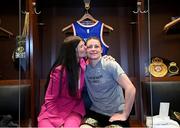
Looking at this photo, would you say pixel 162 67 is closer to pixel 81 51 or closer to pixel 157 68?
pixel 157 68

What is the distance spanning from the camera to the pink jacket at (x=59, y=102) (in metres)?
1.26

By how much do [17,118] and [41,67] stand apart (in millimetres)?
349

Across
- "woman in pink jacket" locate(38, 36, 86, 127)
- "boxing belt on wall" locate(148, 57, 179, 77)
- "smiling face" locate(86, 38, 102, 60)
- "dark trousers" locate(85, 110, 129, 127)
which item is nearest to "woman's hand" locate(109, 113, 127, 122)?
"dark trousers" locate(85, 110, 129, 127)

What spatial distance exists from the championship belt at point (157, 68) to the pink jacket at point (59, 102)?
470mm

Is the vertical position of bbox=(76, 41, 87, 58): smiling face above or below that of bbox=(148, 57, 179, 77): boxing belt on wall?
above

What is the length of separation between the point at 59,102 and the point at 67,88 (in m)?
0.07

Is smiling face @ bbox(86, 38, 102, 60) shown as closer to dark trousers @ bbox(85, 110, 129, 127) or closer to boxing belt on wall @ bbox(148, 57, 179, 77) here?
dark trousers @ bbox(85, 110, 129, 127)

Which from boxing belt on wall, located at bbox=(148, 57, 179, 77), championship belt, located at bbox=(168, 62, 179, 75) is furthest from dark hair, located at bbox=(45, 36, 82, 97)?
championship belt, located at bbox=(168, 62, 179, 75)

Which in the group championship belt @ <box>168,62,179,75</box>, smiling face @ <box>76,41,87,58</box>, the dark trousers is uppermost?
smiling face @ <box>76,41,87,58</box>

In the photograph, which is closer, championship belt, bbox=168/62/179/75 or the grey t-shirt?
the grey t-shirt

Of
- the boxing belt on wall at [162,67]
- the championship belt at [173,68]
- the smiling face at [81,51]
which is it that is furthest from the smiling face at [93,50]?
the championship belt at [173,68]

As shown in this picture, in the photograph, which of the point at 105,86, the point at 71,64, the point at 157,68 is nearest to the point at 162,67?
the point at 157,68

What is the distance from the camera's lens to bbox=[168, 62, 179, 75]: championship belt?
160 centimetres

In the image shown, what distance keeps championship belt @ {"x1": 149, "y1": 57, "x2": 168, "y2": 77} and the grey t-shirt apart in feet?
1.16
